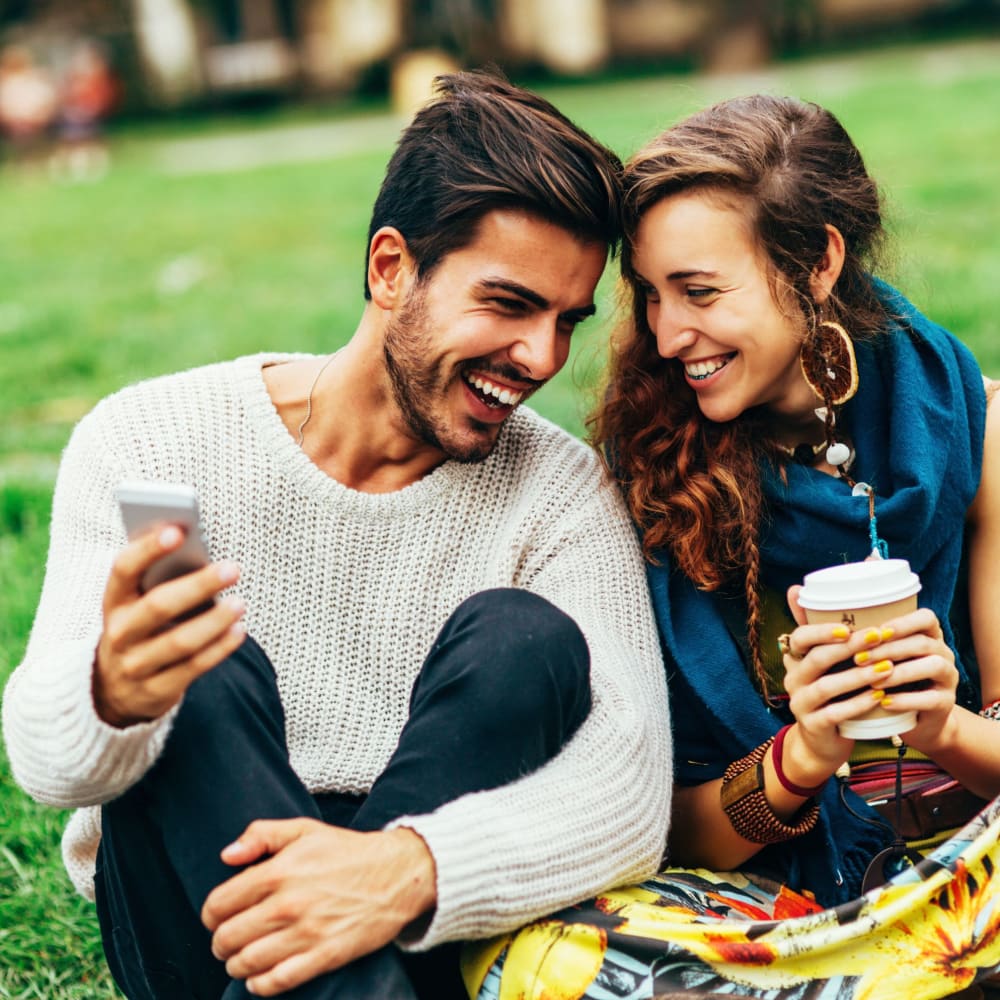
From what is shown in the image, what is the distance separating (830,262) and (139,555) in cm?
145

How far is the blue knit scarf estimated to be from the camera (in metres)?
2.59

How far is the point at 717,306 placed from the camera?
264 centimetres

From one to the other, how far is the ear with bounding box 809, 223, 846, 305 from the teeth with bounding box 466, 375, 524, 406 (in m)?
0.59

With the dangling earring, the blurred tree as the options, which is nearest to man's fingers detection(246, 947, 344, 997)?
the dangling earring

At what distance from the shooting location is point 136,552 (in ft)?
6.42

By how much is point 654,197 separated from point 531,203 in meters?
0.23

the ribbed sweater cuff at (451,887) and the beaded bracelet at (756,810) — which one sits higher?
the ribbed sweater cuff at (451,887)

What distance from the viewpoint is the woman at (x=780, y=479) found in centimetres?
256

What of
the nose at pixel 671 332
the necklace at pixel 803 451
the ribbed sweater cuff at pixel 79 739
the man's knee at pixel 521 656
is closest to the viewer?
the ribbed sweater cuff at pixel 79 739

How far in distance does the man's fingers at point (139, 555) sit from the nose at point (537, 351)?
2.98 ft

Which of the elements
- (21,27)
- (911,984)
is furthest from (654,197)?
(21,27)

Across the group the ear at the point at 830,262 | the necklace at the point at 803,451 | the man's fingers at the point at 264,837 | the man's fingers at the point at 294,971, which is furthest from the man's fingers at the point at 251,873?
the ear at the point at 830,262

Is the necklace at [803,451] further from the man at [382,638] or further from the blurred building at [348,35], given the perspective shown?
the blurred building at [348,35]

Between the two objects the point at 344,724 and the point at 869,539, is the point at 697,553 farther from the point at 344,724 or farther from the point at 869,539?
the point at 344,724
